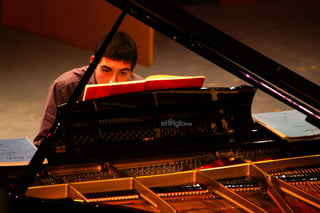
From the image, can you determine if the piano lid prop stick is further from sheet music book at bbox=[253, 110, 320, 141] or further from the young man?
sheet music book at bbox=[253, 110, 320, 141]

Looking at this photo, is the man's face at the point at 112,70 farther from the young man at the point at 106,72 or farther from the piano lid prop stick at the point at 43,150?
the piano lid prop stick at the point at 43,150

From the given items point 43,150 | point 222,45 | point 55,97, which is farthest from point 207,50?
point 55,97

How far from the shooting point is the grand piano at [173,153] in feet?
7.89

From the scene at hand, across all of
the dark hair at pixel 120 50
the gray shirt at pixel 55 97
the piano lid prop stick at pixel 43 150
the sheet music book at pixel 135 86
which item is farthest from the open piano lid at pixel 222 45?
the gray shirt at pixel 55 97

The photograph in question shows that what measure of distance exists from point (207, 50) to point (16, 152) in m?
1.09

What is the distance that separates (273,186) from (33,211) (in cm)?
115

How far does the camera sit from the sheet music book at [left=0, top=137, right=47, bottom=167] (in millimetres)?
2723

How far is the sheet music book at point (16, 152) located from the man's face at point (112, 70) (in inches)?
26.8

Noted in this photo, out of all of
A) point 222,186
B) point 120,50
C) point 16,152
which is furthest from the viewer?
point 120,50

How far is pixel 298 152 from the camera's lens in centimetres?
307

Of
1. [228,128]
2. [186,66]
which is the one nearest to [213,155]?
[228,128]

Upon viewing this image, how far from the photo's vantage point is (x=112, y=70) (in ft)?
11.1

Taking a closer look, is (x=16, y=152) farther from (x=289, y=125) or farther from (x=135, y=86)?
(x=289, y=125)

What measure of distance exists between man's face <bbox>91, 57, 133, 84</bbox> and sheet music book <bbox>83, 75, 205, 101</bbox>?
0.51m
